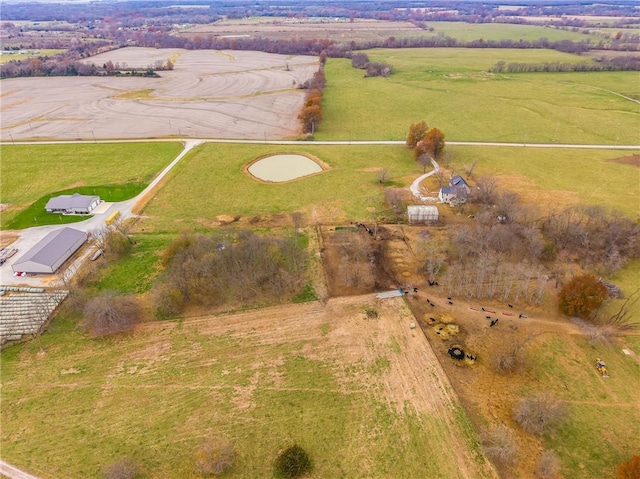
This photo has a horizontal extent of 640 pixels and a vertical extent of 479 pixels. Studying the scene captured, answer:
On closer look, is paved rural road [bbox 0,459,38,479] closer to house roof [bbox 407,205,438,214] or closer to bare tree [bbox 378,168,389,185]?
house roof [bbox 407,205,438,214]

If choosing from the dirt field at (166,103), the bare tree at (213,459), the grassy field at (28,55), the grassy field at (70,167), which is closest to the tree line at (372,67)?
the dirt field at (166,103)

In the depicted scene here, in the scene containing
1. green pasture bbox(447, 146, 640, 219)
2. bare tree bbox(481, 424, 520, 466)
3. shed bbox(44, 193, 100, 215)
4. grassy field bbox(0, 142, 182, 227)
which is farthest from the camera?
grassy field bbox(0, 142, 182, 227)

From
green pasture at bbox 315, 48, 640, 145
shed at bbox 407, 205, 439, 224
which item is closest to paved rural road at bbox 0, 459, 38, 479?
shed at bbox 407, 205, 439, 224

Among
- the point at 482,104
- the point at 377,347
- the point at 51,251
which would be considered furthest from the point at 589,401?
the point at 482,104

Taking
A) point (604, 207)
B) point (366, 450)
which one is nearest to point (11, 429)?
point (366, 450)

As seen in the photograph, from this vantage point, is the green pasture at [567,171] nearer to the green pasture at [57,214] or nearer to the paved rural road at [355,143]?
the paved rural road at [355,143]

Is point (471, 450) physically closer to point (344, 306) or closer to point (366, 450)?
point (366, 450)
